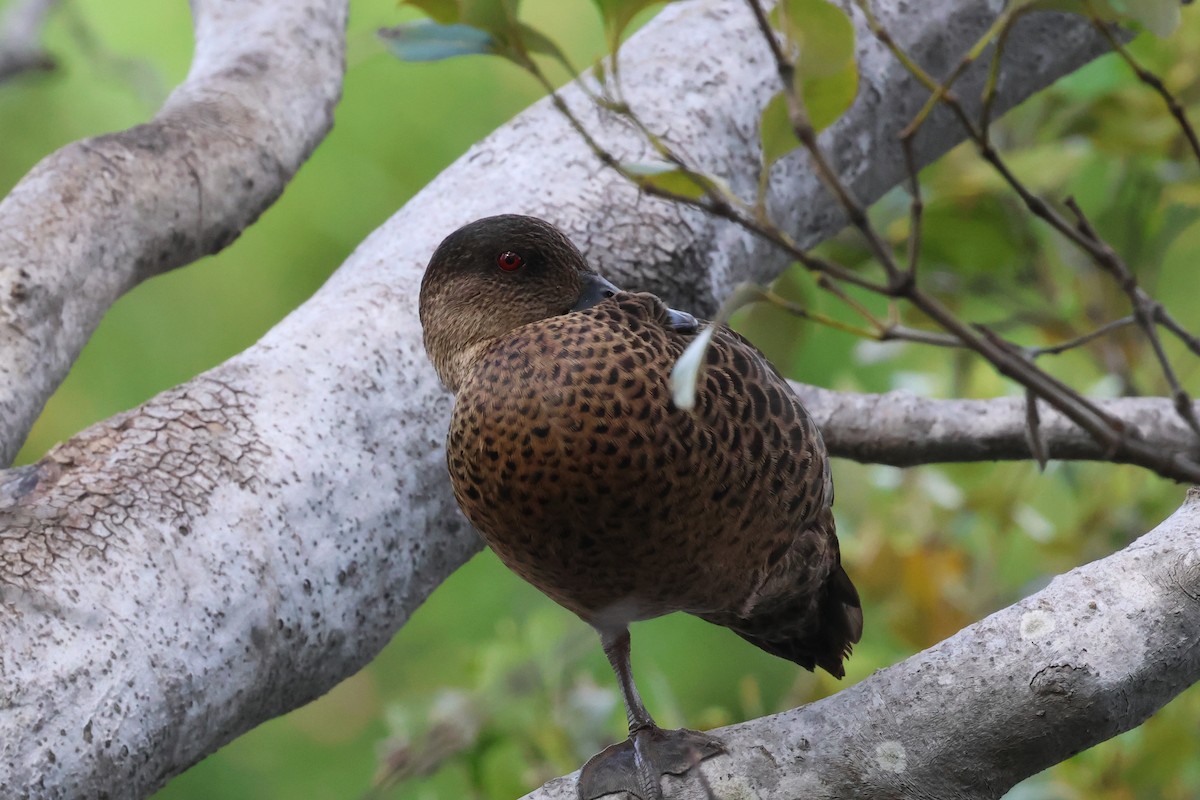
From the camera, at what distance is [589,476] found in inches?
22.0

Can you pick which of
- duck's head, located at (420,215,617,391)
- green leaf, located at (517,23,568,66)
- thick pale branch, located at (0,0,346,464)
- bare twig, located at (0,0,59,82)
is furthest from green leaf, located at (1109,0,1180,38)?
bare twig, located at (0,0,59,82)

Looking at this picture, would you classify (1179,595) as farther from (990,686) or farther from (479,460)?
(479,460)

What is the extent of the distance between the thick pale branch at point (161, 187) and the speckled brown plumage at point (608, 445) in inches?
12.0

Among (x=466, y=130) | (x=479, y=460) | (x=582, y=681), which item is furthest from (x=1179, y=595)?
(x=466, y=130)

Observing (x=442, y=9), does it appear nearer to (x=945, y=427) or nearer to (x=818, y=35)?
(x=818, y=35)

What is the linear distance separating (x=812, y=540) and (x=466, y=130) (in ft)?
4.95

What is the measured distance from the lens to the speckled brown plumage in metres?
0.56

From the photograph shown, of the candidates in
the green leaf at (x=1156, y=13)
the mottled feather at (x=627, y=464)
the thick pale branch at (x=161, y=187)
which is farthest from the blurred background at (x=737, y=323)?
the thick pale branch at (x=161, y=187)

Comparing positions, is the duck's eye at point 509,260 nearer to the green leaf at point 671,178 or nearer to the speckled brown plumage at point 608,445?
the speckled brown plumage at point 608,445

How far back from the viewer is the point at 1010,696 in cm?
55

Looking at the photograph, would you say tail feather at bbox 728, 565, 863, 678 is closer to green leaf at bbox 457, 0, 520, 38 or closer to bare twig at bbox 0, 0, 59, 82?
green leaf at bbox 457, 0, 520, 38

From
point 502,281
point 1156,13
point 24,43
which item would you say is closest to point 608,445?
point 502,281

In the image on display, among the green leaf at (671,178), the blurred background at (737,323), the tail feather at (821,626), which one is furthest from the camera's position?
the blurred background at (737,323)

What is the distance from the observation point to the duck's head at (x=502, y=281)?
0.65 metres
